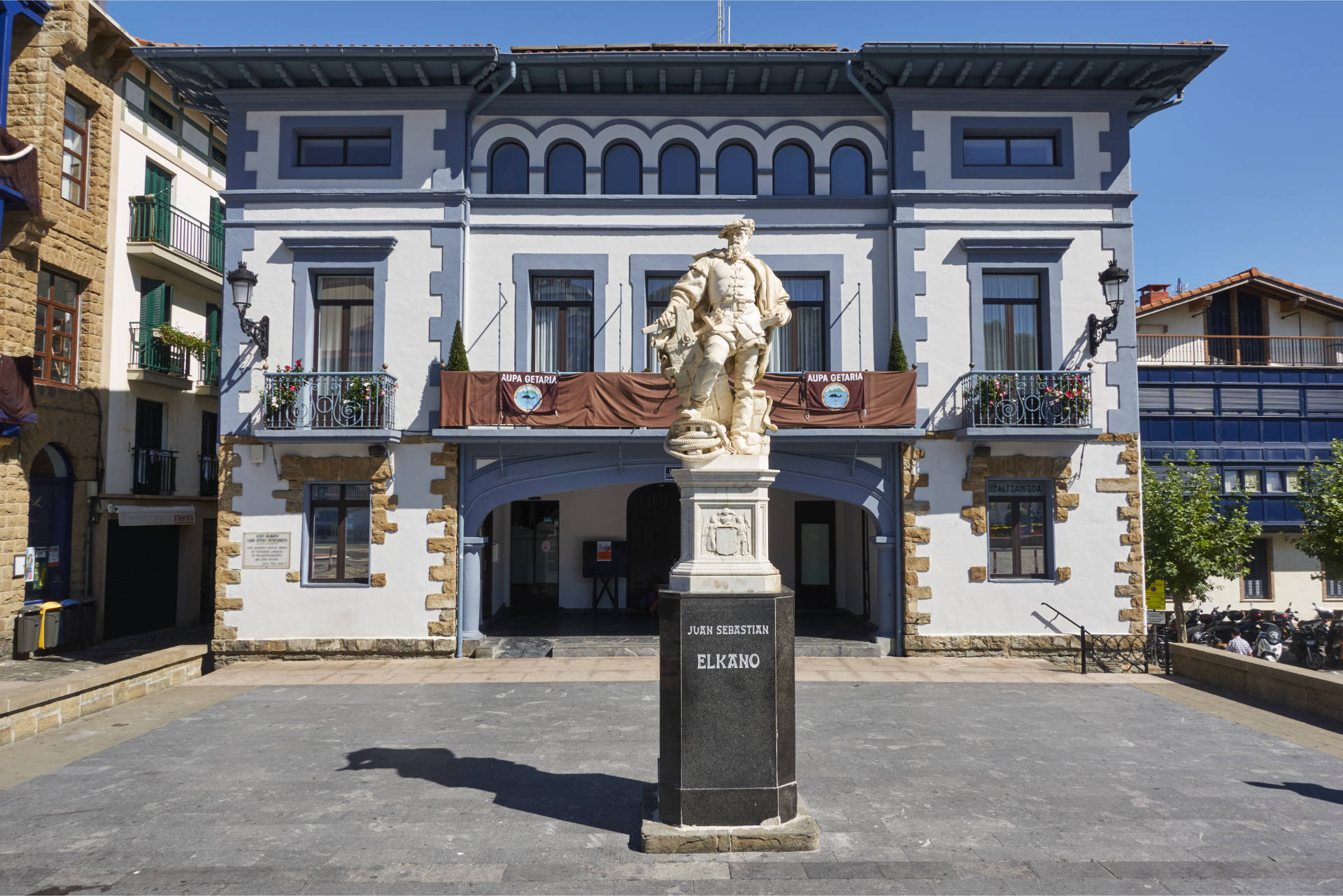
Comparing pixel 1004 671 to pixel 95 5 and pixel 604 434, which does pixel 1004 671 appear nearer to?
pixel 604 434

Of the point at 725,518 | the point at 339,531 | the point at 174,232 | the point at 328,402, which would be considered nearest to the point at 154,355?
the point at 174,232

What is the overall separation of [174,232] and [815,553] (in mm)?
17178

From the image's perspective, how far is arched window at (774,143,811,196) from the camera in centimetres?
1593

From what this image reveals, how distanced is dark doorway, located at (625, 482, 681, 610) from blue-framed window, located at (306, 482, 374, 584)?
6.08m

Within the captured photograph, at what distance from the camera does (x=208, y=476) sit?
844 inches

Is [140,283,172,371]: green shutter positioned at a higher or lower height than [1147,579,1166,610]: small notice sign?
higher

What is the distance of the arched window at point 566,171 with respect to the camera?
15930 millimetres

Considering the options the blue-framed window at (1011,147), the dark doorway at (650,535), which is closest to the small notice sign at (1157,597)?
the blue-framed window at (1011,147)

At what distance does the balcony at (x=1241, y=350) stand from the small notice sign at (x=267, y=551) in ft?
79.9

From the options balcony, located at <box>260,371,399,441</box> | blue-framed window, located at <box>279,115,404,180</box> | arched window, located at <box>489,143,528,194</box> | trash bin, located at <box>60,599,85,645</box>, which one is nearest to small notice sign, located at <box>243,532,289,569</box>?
balcony, located at <box>260,371,399,441</box>

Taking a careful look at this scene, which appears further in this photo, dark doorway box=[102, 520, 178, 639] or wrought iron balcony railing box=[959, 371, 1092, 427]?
dark doorway box=[102, 520, 178, 639]

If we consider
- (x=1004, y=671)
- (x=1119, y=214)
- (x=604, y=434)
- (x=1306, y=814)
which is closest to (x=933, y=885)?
(x=1306, y=814)

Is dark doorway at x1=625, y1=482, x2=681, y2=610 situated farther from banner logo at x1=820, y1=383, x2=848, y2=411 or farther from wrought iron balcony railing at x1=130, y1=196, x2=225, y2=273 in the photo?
wrought iron balcony railing at x1=130, y1=196, x2=225, y2=273

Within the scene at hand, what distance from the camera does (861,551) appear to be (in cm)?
1809
